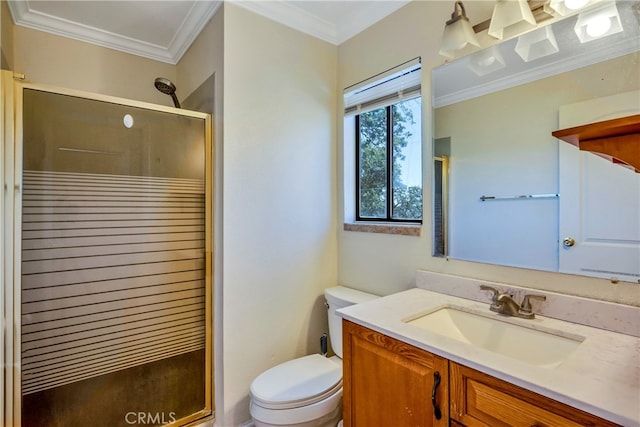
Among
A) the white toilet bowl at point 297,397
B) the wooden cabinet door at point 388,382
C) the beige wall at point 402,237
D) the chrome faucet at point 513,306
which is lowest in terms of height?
the white toilet bowl at point 297,397

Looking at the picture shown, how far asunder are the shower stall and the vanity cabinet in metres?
0.93

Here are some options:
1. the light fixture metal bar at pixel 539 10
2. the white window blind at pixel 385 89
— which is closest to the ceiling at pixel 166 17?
the white window blind at pixel 385 89

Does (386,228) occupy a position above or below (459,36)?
below

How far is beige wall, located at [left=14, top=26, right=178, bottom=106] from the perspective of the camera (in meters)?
1.93

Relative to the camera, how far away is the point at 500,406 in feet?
2.66

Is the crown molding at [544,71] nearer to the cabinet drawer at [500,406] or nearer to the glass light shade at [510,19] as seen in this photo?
the glass light shade at [510,19]

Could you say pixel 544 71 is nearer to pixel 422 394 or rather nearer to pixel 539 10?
pixel 539 10

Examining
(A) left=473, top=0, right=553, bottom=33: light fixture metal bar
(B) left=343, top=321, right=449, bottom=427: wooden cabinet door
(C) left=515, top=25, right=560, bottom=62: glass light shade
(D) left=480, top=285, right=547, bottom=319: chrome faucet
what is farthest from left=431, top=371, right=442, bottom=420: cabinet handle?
(A) left=473, top=0, right=553, bottom=33: light fixture metal bar

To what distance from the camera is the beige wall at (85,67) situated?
1926 mm

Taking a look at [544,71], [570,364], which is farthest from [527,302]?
[544,71]

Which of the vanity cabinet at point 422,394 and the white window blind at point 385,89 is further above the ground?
the white window blind at point 385,89

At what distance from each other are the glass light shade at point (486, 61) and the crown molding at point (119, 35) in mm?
1259

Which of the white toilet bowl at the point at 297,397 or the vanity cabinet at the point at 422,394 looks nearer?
the vanity cabinet at the point at 422,394

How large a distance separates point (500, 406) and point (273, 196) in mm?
1341
